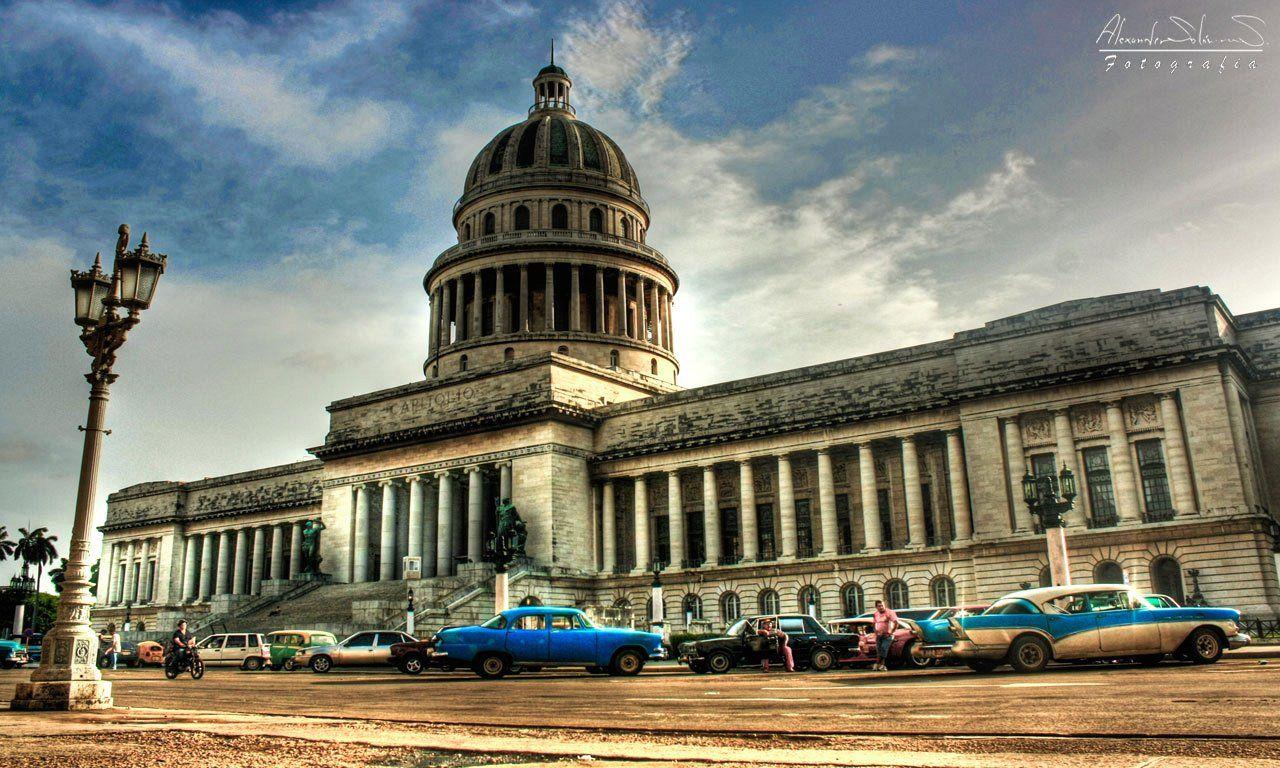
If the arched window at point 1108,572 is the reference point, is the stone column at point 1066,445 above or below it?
above

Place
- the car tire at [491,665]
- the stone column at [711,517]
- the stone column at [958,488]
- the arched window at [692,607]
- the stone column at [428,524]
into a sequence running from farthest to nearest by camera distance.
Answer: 1. the stone column at [428,524]
2. the stone column at [711,517]
3. the arched window at [692,607]
4. the stone column at [958,488]
5. the car tire at [491,665]

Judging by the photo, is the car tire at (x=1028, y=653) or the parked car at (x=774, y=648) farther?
the parked car at (x=774, y=648)

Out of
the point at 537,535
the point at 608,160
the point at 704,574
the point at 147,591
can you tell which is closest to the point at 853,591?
the point at 704,574

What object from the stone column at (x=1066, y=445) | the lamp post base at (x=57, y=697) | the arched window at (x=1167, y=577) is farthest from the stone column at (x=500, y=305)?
the lamp post base at (x=57, y=697)

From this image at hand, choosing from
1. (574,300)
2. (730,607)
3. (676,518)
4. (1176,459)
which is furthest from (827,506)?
(574,300)

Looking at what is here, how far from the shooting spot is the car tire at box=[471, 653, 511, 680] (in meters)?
25.0

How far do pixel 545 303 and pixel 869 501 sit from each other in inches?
1194

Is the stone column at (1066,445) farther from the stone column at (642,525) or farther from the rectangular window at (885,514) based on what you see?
the stone column at (642,525)

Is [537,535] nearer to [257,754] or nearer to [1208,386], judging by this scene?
[1208,386]

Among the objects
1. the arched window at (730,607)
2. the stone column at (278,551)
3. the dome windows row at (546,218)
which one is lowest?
the arched window at (730,607)

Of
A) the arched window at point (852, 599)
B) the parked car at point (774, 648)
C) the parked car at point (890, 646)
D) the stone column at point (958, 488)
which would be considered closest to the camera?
the parked car at point (890, 646)

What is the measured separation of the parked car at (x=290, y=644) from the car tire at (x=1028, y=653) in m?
24.6

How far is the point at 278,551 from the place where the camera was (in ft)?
238

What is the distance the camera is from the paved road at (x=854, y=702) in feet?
33.0
